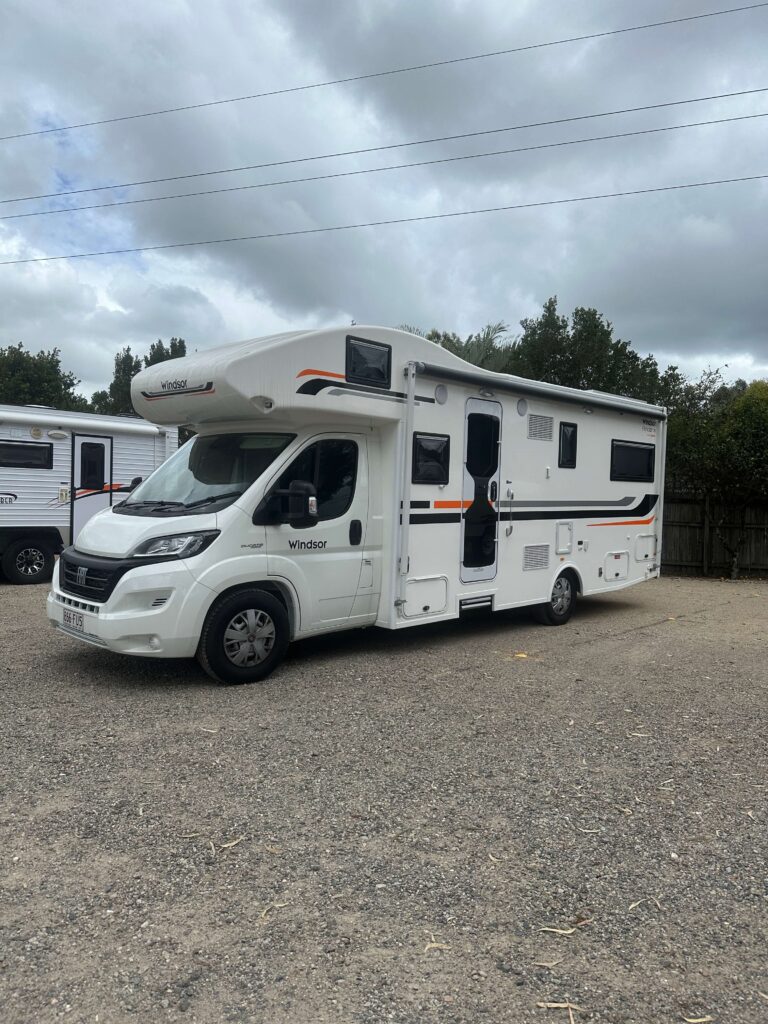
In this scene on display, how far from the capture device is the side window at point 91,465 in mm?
12438

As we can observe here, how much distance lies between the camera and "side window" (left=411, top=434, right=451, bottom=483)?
24.2 feet

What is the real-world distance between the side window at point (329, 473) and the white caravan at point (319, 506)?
1cm

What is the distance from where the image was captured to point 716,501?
15.8m

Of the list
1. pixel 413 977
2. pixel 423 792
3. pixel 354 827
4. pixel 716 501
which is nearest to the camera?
pixel 413 977

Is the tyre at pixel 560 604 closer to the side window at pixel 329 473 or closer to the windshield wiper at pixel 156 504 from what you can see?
the side window at pixel 329 473

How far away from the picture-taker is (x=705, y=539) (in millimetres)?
16078

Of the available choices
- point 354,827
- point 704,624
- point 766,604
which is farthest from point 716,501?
point 354,827

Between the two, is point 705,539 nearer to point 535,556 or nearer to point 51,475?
Answer: point 535,556

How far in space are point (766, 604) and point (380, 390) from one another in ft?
25.8


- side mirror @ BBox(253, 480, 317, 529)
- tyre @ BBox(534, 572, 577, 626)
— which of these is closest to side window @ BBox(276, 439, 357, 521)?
side mirror @ BBox(253, 480, 317, 529)

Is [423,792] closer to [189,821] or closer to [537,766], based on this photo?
[537,766]

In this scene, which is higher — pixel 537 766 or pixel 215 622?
pixel 215 622

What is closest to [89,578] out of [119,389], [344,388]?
[344,388]

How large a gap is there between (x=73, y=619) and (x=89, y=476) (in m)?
6.82
